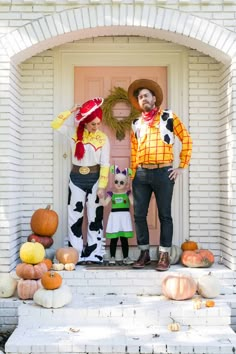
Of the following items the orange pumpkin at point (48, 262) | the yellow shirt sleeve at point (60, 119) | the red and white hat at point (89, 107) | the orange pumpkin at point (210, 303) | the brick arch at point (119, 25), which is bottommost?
the orange pumpkin at point (210, 303)

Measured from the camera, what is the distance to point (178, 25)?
17.1ft

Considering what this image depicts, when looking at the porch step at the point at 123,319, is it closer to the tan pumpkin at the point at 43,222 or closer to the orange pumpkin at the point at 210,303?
the orange pumpkin at the point at 210,303

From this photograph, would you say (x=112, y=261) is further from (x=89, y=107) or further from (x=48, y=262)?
(x=89, y=107)

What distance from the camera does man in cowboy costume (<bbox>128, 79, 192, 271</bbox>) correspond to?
5266mm

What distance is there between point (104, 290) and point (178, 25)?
9.55 feet

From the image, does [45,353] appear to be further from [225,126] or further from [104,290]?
[225,126]

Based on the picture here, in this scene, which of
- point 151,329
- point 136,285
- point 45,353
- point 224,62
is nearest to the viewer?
point 45,353

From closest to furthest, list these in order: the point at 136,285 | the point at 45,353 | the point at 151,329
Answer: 1. the point at 45,353
2. the point at 151,329
3. the point at 136,285

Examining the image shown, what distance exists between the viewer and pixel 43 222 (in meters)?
5.52

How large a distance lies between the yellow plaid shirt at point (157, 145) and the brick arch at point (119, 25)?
91 centimetres

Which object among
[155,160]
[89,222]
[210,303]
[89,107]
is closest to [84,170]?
[89,222]

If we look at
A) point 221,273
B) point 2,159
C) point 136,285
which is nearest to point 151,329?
point 136,285

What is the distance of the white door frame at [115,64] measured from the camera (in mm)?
5949

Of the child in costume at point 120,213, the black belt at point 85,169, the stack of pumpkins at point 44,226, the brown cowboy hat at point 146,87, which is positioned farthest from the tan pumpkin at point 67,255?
the brown cowboy hat at point 146,87
